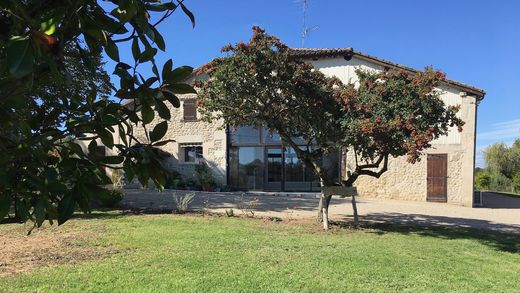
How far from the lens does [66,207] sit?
146 cm

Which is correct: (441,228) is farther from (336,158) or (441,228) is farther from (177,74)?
(177,74)

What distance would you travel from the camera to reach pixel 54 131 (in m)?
1.75

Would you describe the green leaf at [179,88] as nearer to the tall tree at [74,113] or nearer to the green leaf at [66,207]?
the tall tree at [74,113]

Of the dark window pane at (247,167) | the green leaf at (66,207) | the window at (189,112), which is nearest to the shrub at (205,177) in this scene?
the dark window pane at (247,167)

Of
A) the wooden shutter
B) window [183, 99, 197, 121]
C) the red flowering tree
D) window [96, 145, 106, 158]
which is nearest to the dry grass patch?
the red flowering tree

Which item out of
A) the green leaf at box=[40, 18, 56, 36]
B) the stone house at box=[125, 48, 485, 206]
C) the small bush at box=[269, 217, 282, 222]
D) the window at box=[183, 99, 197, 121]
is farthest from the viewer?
the window at box=[183, 99, 197, 121]

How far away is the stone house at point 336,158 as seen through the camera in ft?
67.9

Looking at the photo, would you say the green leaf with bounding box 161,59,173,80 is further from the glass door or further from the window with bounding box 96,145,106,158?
the glass door

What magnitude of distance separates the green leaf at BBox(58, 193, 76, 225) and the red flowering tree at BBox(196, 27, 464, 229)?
9.38 m

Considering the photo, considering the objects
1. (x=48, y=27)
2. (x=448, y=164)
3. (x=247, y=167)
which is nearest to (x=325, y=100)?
(x=48, y=27)

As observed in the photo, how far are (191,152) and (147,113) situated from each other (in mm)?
24048

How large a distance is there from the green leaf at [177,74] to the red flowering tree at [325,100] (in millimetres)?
9087

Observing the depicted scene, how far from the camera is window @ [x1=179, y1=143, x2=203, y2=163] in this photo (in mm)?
25406

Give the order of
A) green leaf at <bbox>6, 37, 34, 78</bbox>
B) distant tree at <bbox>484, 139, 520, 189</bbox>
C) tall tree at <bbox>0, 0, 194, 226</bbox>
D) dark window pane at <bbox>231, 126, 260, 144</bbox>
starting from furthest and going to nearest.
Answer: distant tree at <bbox>484, 139, 520, 189</bbox>, dark window pane at <bbox>231, 126, 260, 144</bbox>, tall tree at <bbox>0, 0, 194, 226</bbox>, green leaf at <bbox>6, 37, 34, 78</bbox>
